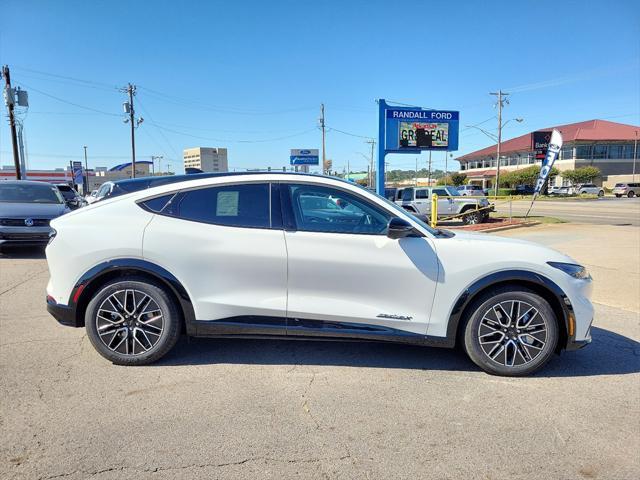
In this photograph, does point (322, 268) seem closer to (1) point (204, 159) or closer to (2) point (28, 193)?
(2) point (28, 193)

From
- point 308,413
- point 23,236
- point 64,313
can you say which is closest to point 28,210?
point 23,236

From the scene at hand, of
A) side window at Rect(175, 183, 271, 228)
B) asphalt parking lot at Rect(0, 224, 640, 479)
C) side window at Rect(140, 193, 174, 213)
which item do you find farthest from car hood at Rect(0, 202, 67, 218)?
side window at Rect(175, 183, 271, 228)

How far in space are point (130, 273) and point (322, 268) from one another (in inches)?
66.0

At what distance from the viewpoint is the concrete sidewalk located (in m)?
6.78

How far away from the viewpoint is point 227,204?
3.92 metres

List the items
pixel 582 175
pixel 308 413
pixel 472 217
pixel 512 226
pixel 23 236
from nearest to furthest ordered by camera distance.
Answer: pixel 308 413 < pixel 23 236 < pixel 512 226 < pixel 472 217 < pixel 582 175

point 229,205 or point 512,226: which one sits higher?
point 229,205

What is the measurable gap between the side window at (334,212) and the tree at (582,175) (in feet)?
243

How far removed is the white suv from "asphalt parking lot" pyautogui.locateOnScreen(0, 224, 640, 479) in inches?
13.6

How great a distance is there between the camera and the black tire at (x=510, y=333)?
3.73m

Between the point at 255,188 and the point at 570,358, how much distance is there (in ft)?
11.1

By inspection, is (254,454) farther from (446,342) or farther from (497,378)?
(497,378)

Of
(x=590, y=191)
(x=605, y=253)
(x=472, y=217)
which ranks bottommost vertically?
(x=605, y=253)

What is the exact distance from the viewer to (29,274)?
25.9 feet
